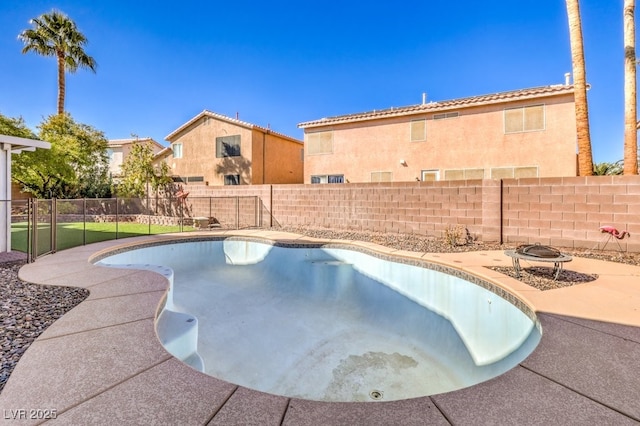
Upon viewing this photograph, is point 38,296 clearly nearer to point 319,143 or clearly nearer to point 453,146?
point 319,143

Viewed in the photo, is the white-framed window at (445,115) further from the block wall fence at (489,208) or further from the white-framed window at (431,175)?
the block wall fence at (489,208)

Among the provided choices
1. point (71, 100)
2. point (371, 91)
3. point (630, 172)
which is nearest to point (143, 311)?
point (630, 172)

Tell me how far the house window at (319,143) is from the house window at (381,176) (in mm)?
2943

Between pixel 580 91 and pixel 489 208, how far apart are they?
13.7 ft

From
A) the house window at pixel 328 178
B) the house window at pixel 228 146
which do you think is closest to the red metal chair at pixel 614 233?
the house window at pixel 328 178

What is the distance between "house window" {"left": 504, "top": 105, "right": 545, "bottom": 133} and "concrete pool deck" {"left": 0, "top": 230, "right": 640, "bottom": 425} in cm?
1114

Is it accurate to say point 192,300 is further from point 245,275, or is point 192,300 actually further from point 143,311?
point 143,311

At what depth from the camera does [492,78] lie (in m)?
15.1

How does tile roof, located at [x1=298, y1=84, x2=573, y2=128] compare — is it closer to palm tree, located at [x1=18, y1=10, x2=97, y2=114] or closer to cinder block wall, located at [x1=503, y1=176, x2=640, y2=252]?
cinder block wall, located at [x1=503, y1=176, x2=640, y2=252]

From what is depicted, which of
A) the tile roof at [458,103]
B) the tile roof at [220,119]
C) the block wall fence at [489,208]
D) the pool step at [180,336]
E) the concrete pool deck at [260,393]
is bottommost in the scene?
the pool step at [180,336]

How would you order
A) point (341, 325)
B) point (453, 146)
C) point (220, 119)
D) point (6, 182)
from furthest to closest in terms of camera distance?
point (220, 119), point (453, 146), point (6, 182), point (341, 325)

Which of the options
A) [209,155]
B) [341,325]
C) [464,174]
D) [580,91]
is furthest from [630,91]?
[209,155]

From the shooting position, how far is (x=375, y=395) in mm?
3613

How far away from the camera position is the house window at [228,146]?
62.3 ft
